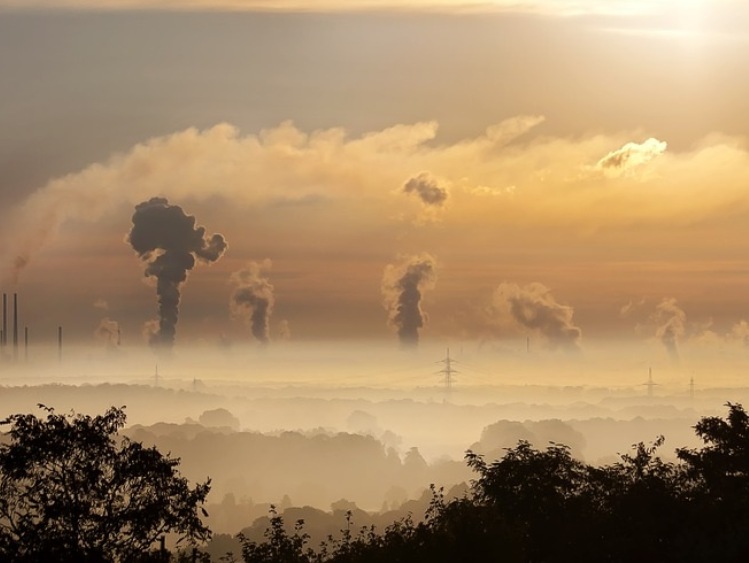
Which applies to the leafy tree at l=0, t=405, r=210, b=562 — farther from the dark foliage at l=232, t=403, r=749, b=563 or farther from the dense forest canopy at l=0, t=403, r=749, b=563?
the dark foliage at l=232, t=403, r=749, b=563

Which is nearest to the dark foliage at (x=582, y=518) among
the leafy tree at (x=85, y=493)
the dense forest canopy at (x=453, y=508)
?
the dense forest canopy at (x=453, y=508)

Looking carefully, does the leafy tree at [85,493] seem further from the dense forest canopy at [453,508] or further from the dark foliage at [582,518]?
the dark foliage at [582,518]

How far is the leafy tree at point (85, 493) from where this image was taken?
49.9m

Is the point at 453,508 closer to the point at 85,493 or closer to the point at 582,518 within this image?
the point at 582,518

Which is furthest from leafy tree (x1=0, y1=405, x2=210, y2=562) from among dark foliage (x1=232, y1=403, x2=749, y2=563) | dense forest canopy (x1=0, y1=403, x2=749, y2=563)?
dark foliage (x1=232, y1=403, x2=749, y2=563)

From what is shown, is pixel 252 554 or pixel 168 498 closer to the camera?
pixel 168 498

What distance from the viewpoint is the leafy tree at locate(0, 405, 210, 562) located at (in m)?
49.9

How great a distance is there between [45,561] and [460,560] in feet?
63.8

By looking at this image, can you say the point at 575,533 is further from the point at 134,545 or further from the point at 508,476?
the point at 134,545

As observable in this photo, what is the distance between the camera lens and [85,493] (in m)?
50.8

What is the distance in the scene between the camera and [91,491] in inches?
2002

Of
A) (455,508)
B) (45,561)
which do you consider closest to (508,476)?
(455,508)

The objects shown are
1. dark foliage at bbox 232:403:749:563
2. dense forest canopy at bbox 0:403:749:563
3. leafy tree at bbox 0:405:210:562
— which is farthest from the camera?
dark foliage at bbox 232:403:749:563

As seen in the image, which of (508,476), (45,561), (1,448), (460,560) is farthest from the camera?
(508,476)
